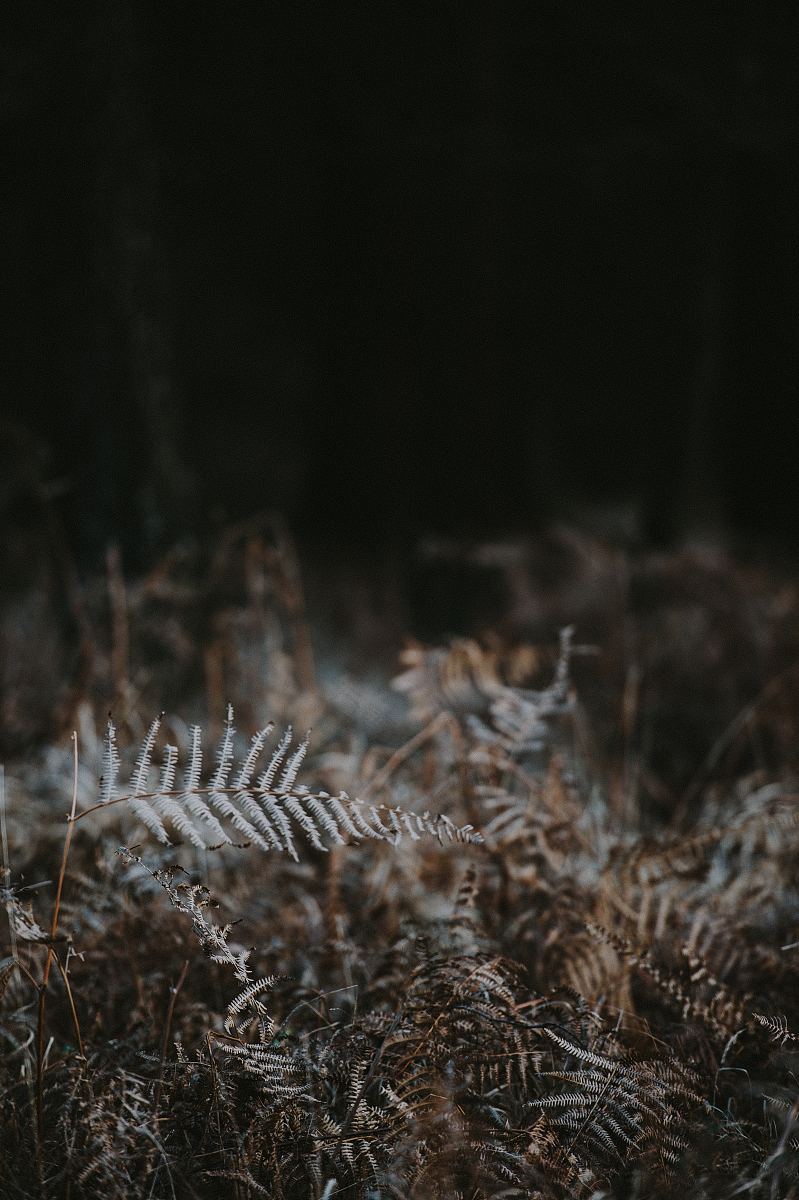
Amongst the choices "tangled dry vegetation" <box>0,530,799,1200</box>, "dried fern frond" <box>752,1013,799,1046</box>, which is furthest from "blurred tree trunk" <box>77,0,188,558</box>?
"dried fern frond" <box>752,1013,799,1046</box>

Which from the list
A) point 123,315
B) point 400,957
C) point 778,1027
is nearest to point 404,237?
point 123,315

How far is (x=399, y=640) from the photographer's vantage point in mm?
4184

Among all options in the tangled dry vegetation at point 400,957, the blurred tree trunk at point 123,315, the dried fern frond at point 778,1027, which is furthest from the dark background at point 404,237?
the dried fern frond at point 778,1027

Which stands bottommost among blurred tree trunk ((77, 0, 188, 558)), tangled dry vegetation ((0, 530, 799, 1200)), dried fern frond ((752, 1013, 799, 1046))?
tangled dry vegetation ((0, 530, 799, 1200))

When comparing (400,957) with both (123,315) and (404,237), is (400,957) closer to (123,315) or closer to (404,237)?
(123,315)

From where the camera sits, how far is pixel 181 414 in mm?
3967

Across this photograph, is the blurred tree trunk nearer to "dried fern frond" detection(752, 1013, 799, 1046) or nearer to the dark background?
the dark background

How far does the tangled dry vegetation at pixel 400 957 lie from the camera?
1.26 metres

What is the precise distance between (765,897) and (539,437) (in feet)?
27.5

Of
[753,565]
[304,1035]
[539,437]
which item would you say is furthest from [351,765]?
[539,437]

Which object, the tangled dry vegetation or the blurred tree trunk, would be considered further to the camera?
the blurred tree trunk

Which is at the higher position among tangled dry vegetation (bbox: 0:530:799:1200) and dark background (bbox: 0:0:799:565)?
dark background (bbox: 0:0:799:565)

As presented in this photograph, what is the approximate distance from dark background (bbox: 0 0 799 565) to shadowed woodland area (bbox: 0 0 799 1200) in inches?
1.2

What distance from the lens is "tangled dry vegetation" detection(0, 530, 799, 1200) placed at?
126cm
